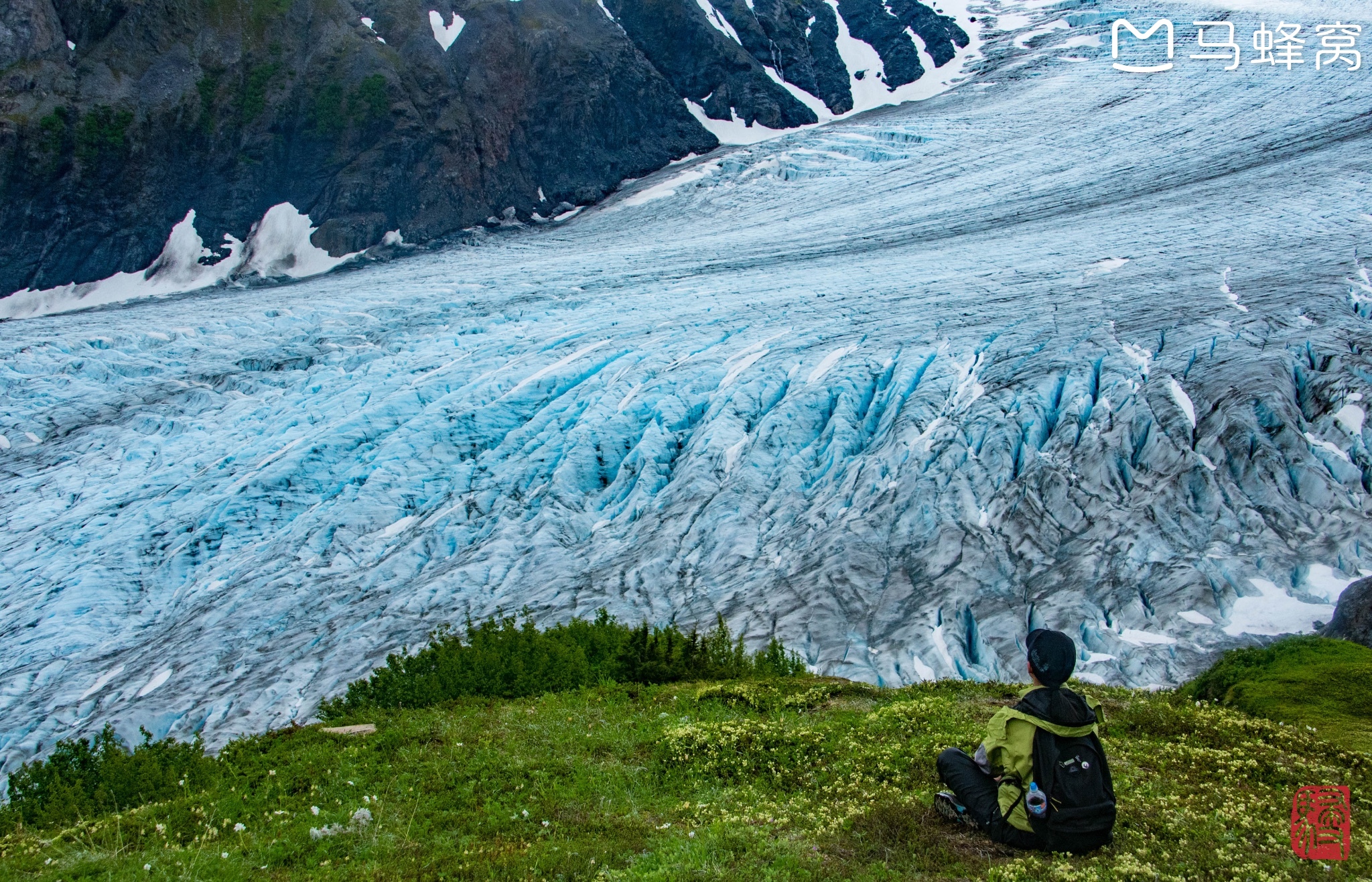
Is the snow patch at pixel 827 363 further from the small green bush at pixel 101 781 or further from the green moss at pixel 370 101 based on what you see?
the green moss at pixel 370 101

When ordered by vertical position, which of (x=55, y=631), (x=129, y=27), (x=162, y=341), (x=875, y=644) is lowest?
(x=875, y=644)

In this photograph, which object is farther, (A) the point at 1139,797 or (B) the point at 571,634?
(B) the point at 571,634

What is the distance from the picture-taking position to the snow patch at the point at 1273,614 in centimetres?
1204

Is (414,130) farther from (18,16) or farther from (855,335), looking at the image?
(855,335)

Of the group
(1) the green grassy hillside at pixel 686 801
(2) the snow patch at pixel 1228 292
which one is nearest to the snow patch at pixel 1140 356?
(2) the snow patch at pixel 1228 292

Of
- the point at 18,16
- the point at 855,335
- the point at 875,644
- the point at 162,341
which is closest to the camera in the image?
the point at 875,644

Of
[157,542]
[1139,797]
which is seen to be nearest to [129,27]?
[157,542]

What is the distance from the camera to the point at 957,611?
45.0ft

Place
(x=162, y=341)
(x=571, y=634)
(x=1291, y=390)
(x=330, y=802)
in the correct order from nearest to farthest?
(x=330, y=802) → (x=571, y=634) → (x=1291, y=390) → (x=162, y=341)

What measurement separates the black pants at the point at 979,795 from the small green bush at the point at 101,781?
597 centimetres

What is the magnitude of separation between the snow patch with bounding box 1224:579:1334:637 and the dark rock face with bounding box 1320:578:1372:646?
79 centimetres

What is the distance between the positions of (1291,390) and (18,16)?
192 ft

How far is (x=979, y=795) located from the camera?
561cm

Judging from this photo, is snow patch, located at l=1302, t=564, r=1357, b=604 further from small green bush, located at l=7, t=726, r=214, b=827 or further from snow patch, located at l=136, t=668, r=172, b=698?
snow patch, located at l=136, t=668, r=172, b=698
